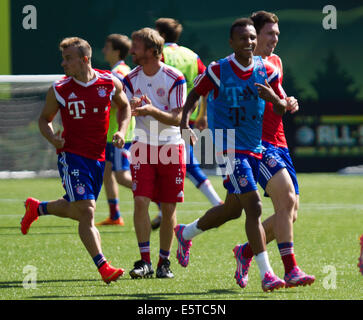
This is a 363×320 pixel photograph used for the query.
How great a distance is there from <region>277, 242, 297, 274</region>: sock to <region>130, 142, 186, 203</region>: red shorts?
1.21m

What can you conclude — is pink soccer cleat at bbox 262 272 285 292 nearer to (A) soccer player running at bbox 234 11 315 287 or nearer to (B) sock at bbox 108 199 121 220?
(A) soccer player running at bbox 234 11 315 287

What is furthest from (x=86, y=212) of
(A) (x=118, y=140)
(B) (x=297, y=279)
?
(B) (x=297, y=279)

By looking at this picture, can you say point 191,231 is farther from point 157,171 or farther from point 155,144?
point 155,144

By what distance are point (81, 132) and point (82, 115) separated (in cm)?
13

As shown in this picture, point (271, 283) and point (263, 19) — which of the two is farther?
point (263, 19)

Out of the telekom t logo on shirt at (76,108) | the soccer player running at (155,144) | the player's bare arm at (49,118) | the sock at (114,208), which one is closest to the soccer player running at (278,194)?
the soccer player running at (155,144)

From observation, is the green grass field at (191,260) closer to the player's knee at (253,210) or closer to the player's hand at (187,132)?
the player's knee at (253,210)

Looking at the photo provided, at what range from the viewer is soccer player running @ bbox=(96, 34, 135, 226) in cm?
1082

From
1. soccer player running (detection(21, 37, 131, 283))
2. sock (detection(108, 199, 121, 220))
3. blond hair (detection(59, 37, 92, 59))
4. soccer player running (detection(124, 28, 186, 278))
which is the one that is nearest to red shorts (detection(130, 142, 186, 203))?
soccer player running (detection(124, 28, 186, 278))

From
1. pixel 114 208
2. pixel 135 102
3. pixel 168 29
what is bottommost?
pixel 114 208

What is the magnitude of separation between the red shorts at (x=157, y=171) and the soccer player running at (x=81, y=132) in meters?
0.53

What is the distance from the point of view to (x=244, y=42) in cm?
632

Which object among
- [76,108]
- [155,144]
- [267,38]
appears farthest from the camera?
[155,144]
